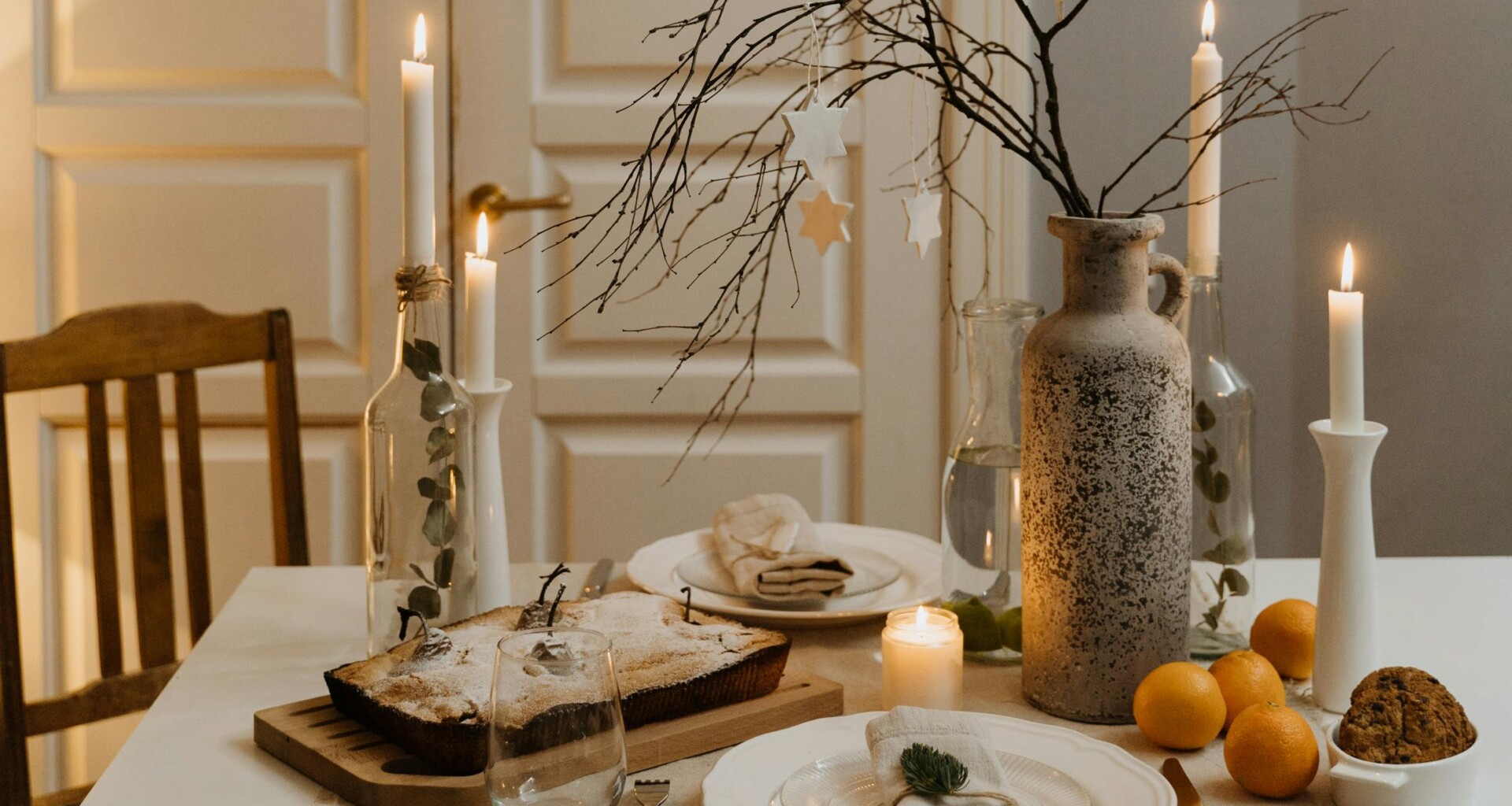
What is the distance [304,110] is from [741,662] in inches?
63.0

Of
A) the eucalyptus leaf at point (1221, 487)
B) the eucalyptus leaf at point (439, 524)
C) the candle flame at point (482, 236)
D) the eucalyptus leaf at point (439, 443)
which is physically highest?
the candle flame at point (482, 236)

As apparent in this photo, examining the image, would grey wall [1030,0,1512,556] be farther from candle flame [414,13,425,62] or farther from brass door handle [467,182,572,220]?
candle flame [414,13,425,62]

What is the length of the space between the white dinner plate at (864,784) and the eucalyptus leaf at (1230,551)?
1.02ft

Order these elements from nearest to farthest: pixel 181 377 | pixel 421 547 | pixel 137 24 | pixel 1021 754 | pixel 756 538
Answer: pixel 1021 754
pixel 421 547
pixel 756 538
pixel 181 377
pixel 137 24

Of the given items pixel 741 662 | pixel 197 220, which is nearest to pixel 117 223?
pixel 197 220

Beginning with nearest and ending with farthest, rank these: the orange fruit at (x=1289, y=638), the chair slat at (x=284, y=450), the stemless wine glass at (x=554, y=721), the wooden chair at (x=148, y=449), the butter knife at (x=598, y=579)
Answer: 1. the stemless wine glass at (x=554, y=721)
2. the orange fruit at (x=1289, y=638)
3. the butter knife at (x=598, y=579)
4. the wooden chair at (x=148, y=449)
5. the chair slat at (x=284, y=450)

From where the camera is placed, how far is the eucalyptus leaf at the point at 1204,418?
104 centimetres

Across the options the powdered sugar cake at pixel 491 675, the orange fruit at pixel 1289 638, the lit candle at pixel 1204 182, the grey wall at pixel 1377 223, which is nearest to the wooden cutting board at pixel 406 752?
the powdered sugar cake at pixel 491 675

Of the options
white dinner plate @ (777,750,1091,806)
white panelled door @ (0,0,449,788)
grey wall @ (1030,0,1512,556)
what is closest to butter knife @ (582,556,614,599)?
white dinner plate @ (777,750,1091,806)

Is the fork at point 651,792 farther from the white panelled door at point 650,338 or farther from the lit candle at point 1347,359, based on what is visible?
the white panelled door at point 650,338

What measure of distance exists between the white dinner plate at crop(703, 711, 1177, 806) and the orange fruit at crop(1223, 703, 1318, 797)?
0.22 feet

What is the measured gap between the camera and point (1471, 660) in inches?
42.1

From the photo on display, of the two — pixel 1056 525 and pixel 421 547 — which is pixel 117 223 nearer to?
pixel 421 547

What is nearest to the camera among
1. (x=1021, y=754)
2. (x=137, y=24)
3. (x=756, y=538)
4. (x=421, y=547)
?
(x=1021, y=754)
